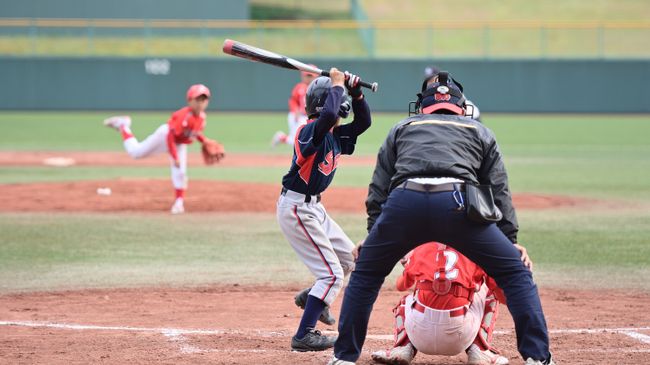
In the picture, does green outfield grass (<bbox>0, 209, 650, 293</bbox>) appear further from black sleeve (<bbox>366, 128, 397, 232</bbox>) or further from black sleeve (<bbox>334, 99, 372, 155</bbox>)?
black sleeve (<bbox>366, 128, 397, 232</bbox>)

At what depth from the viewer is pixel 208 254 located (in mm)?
10836

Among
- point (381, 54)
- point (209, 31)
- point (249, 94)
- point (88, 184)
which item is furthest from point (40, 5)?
point (88, 184)

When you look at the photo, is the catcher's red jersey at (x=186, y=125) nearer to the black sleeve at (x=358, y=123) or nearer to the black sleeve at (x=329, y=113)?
the black sleeve at (x=358, y=123)

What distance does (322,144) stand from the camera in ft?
21.4

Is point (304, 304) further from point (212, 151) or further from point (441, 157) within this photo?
point (212, 151)

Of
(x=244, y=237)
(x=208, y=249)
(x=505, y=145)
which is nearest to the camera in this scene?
(x=208, y=249)

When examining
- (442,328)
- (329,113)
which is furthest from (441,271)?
(329,113)

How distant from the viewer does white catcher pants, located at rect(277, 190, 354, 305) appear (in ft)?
21.7

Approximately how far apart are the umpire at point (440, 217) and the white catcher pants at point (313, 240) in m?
1.02

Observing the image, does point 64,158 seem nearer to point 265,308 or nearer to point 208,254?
point 208,254

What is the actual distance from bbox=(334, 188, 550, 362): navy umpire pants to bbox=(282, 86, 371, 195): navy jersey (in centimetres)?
112

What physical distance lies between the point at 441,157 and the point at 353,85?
130cm

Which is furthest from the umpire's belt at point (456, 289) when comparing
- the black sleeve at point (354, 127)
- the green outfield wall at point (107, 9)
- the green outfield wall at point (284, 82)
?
the green outfield wall at point (107, 9)

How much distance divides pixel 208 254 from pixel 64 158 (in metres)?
11.9
